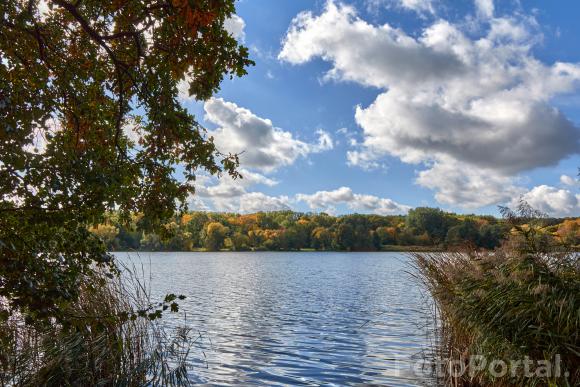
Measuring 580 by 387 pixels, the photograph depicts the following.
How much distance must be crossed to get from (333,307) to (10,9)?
22466mm

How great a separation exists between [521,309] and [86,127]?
8.10 metres

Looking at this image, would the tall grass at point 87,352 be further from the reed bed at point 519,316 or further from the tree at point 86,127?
the reed bed at point 519,316

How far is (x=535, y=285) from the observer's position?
26.0 ft

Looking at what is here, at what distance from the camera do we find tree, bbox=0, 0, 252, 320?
553 centimetres

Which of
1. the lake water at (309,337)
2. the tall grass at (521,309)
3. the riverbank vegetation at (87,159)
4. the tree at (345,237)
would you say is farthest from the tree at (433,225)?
the tree at (345,237)

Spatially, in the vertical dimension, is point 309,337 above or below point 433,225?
below

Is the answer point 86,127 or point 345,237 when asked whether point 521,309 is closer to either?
point 86,127

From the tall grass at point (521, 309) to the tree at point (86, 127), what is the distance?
5.47m

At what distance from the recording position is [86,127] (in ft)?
25.5

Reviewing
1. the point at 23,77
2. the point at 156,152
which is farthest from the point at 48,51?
the point at 156,152

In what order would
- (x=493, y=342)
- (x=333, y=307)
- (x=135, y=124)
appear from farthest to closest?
(x=333, y=307), (x=135, y=124), (x=493, y=342)

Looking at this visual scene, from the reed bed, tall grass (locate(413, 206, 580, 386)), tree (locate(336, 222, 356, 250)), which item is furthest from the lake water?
tree (locate(336, 222, 356, 250))

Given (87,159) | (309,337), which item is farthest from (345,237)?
(87,159)

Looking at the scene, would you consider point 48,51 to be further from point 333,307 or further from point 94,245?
point 333,307
